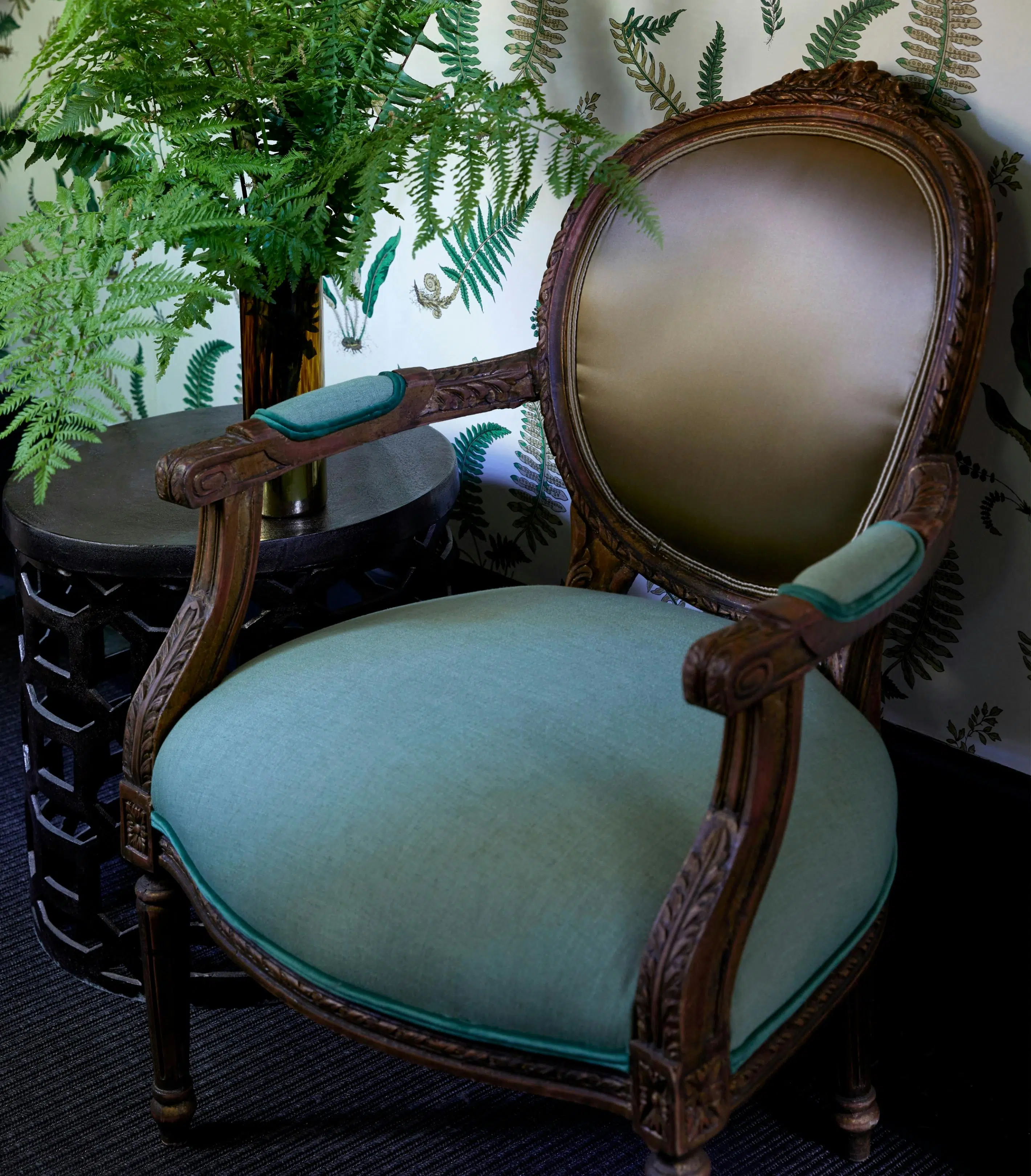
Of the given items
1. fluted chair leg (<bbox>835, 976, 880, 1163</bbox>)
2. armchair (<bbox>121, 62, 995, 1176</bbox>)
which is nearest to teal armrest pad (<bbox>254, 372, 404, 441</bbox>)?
armchair (<bbox>121, 62, 995, 1176</bbox>)

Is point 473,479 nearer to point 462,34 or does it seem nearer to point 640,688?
point 462,34

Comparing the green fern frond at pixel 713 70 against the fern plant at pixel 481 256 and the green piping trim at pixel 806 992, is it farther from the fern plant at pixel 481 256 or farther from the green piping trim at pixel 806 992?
the green piping trim at pixel 806 992

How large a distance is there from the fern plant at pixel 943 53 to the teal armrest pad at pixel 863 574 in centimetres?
53

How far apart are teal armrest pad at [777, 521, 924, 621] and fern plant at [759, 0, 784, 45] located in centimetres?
66

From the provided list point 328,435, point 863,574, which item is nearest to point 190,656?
point 328,435

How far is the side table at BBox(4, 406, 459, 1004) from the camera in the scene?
122 cm

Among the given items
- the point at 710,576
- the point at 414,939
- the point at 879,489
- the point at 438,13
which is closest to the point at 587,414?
the point at 710,576

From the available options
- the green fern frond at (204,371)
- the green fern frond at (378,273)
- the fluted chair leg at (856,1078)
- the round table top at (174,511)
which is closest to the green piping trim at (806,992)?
the fluted chair leg at (856,1078)

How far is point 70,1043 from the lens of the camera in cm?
130

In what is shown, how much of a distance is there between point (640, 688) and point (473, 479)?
0.82m

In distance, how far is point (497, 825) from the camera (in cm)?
79

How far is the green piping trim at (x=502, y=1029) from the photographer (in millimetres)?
755

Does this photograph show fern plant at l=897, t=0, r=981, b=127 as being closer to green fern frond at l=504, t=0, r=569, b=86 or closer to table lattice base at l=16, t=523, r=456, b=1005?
green fern frond at l=504, t=0, r=569, b=86

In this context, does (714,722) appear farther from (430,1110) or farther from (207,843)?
(430,1110)
